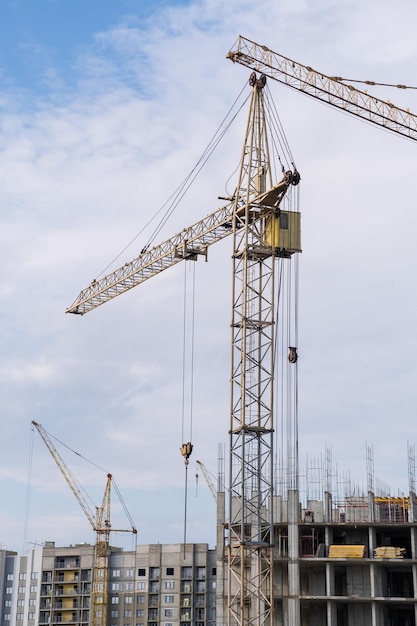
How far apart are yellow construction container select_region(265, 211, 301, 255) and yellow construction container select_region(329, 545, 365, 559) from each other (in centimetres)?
2529

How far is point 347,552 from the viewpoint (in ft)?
262

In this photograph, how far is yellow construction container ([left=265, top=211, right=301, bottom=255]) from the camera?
79688 mm

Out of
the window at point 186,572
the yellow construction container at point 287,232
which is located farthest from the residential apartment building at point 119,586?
the yellow construction container at point 287,232

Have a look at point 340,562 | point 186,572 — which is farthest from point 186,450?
point 186,572

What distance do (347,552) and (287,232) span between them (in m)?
27.3

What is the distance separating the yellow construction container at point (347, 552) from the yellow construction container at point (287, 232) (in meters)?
25.3

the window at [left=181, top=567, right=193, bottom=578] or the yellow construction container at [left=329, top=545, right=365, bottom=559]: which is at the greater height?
the window at [left=181, top=567, right=193, bottom=578]

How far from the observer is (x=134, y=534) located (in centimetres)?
16175

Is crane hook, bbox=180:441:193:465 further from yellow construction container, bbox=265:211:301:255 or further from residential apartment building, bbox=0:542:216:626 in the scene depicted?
residential apartment building, bbox=0:542:216:626

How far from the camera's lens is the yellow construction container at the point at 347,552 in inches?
3127

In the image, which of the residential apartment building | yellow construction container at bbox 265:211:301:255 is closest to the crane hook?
yellow construction container at bbox 265:211:301:255

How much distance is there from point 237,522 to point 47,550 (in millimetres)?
77402

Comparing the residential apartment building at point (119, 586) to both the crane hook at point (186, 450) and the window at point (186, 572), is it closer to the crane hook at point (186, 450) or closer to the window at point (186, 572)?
the window at point (186, 572)

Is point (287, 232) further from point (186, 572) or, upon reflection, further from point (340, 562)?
point (186, 572)
